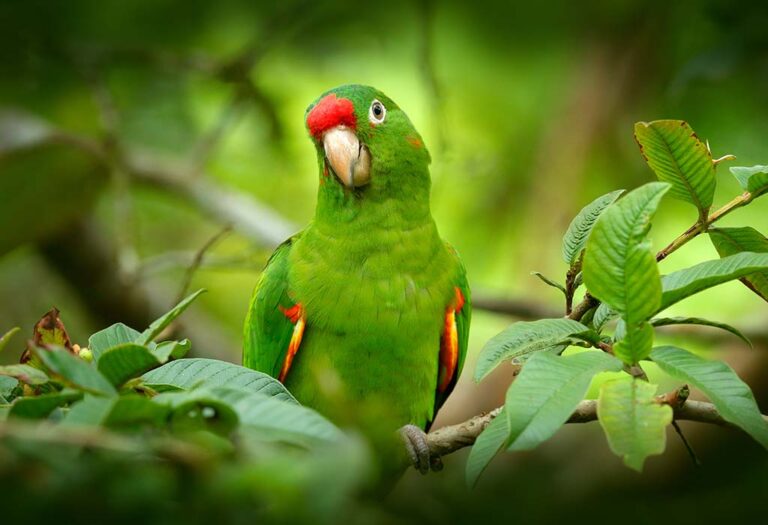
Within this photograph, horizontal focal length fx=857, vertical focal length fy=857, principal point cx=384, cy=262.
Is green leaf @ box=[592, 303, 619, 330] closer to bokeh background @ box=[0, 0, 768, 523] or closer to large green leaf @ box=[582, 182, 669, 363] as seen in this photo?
large green leaf @ box=[582, 182, 669, 363]

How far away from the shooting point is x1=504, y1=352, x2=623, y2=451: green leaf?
103 centimetres

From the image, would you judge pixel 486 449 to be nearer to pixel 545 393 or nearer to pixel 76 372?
pixel 545 393

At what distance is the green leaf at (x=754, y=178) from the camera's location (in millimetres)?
1280

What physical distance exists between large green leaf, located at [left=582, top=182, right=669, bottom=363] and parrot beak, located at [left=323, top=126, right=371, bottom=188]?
1.31 meters

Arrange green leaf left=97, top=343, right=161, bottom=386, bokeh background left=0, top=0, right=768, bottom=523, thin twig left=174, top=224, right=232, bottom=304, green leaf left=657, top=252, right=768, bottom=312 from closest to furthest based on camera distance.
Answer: green leaf left=97, top=343, right=161, bottom=386 < green leaf left=657, top=252, right=768, bottom=312 < thin twig left=174, top=224, right=232, bottom=304 < bokeh background left=0, top=0, right=768, bottom=523

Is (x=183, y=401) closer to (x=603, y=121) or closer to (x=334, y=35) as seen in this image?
(x=334, y=35)

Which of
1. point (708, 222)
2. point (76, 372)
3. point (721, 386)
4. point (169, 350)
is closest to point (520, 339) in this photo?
point (721, 386)

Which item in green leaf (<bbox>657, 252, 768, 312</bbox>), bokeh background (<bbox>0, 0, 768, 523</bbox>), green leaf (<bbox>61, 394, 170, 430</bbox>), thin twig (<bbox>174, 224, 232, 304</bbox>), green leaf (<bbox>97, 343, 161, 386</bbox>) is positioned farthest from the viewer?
bokeh background (<bbox>0, 0, 768, 523</bbox>)

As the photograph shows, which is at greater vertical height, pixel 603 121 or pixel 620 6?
pixel 620 6

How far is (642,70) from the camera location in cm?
520

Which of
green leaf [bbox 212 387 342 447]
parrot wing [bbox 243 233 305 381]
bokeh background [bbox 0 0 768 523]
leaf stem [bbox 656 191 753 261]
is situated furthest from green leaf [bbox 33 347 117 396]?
bokeh background [bbox 0 0 768 523]

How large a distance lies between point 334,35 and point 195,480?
3.97m

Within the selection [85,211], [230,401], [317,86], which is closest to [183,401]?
[230,401]

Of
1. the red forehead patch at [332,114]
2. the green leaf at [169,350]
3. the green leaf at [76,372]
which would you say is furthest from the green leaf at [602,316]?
the red forehead patch at [332,114]
